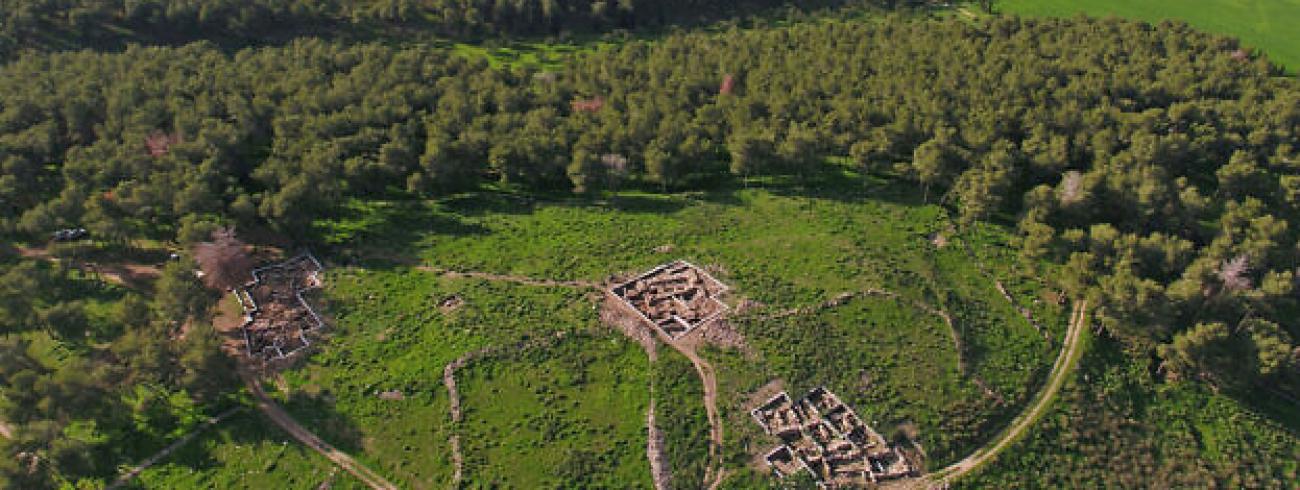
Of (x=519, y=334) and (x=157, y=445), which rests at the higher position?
(x=519, y=334)

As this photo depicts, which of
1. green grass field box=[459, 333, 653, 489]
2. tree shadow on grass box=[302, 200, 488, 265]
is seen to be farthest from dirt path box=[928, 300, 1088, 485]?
tree shadow on grass box=[302, 200, 488, 265]

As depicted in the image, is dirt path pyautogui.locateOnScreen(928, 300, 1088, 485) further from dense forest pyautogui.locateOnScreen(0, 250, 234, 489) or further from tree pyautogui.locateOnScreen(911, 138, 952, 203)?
dense forest pyautogui.locateOnScreen(0, 250, 234, 489)

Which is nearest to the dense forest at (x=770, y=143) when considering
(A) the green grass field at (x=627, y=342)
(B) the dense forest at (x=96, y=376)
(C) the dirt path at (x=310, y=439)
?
(B) the dense forest at (x=96, y=376)

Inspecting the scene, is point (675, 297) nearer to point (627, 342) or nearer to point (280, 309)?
point (627, 342)

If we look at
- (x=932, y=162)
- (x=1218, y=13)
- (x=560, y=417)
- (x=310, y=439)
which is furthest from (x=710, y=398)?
(x=1218, y=13)

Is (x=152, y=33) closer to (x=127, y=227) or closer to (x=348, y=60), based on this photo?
(x=348, y=60)

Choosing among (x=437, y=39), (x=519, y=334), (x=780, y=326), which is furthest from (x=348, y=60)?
(x=780, y=326)
